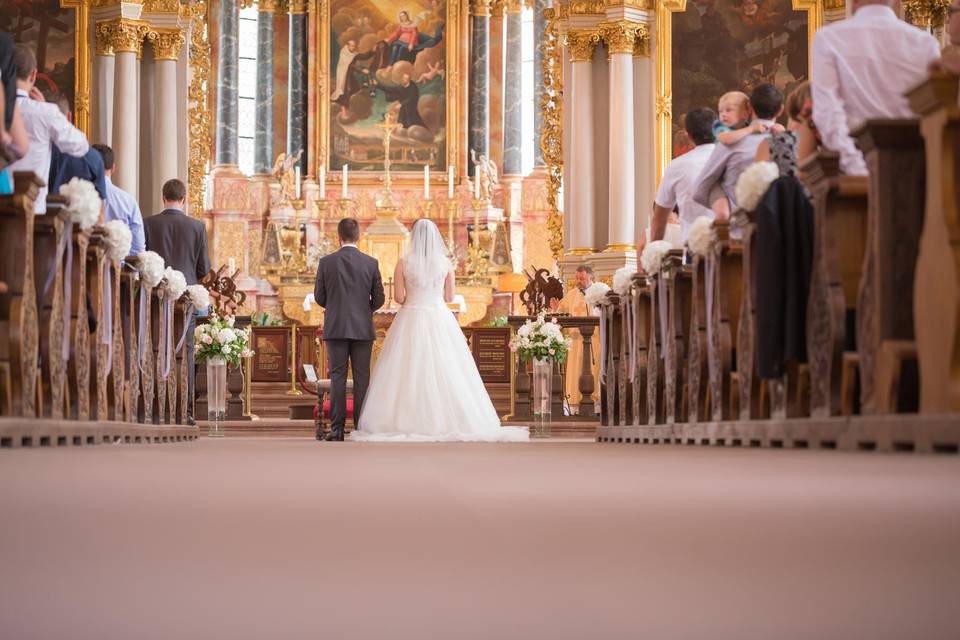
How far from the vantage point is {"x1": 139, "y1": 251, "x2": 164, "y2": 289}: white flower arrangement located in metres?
9.18

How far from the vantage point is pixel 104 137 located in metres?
18.6

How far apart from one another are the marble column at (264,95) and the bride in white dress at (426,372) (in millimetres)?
14601

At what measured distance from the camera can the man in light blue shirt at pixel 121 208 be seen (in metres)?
10.3

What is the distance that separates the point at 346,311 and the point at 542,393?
4.03 m

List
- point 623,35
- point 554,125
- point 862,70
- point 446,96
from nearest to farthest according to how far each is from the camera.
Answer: point 862,70 < point 623,35 < point 554,125 < point 446,96

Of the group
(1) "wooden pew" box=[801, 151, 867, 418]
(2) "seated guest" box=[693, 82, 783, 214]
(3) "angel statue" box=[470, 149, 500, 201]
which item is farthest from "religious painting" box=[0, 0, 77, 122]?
(1) "wooden pew" box=[801, 151, 867, 418]

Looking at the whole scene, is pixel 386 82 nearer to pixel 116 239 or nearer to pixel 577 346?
pixel 577 346

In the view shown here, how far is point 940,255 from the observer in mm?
4410

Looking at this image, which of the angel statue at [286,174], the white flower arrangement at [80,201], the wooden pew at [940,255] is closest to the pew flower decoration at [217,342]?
the white flower arrangement at [80,201]

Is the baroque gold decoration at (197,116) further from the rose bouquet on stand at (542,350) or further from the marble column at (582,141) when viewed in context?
the rose bouquet on stand at (542,350)

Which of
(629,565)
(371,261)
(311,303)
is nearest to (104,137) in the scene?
(311,303)

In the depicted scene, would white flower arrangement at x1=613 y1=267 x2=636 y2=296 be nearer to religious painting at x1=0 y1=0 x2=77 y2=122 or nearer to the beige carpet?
the beige carpet

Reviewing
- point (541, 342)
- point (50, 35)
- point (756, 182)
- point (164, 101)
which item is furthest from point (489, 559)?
point (164, 101)

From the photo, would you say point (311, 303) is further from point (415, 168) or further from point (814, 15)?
point (814, 15)
